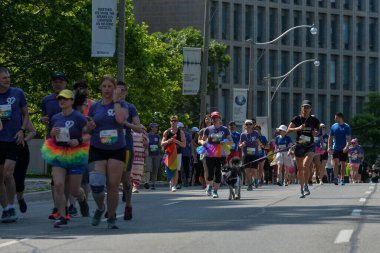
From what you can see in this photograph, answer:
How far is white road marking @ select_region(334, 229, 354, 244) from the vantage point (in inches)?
520

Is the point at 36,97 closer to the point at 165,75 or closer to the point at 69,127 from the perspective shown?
the point at 165,75

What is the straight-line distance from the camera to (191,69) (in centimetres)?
4047

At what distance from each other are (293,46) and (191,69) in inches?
2519

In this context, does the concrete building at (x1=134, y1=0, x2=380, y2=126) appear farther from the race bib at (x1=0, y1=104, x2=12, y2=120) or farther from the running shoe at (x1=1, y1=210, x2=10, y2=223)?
the running shoe at (x1=1, y1=210, x2=10, y2=223)

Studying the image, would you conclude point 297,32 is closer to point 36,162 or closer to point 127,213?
point 36,162

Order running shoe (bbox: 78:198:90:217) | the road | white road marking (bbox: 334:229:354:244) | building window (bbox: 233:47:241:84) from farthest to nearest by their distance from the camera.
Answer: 1. building window (bbox: 233:47:241:84)
2. running shoe (bbox: 78:198:90:217)
3. white road marking (bbox: 334:229:354:244)
4. the road

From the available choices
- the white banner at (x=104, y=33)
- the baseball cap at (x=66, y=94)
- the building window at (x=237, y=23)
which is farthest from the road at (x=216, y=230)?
the building window at (x=237, y=23)

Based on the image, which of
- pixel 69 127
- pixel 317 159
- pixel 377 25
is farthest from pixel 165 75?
pixel 69 127

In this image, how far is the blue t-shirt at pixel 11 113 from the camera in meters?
16.5

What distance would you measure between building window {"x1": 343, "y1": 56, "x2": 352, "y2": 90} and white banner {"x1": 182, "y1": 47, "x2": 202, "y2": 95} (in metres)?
68.9

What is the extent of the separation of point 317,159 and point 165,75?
46427 mm

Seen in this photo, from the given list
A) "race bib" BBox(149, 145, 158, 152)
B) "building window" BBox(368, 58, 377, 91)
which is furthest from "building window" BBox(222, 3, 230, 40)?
"race bib" BBox(149, 145, 158, 152)

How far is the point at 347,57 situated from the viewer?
357 ft

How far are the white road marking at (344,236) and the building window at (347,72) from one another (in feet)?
311
